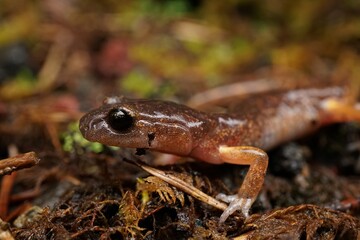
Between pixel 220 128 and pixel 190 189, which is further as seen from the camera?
pixel 220 128

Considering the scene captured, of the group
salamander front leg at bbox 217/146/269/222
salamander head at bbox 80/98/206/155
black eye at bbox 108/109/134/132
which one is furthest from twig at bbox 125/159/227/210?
black eye at bbox 108/109/134/132

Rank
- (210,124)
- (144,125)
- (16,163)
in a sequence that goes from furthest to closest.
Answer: (210,124)
(144,125)
(16,163)

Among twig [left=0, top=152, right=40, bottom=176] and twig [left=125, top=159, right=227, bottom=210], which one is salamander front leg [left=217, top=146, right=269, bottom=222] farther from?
twig [left=0, top=152, right=40, bottom=176]

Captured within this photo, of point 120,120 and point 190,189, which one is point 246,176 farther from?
point 120,120

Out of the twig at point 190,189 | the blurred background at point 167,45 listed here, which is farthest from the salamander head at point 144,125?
the blurred background at point 167,45

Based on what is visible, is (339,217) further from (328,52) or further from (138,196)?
(328,52)

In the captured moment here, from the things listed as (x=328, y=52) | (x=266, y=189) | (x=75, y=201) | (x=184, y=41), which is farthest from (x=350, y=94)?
(x=75, y=201)

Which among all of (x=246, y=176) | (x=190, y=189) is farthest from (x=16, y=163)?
(x=246, y=176)
